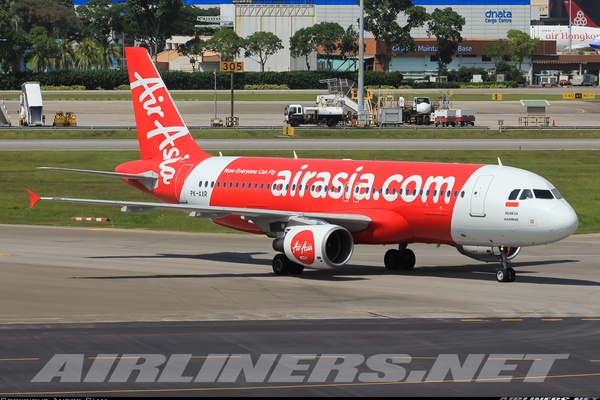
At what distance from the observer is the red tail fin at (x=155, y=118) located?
5284 cm

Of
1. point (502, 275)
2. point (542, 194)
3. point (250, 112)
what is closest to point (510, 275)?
point (502, 275)

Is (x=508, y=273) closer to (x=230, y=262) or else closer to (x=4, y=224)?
(x=230, y=262)

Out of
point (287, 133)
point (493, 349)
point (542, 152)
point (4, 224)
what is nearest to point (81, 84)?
point (287, 133)

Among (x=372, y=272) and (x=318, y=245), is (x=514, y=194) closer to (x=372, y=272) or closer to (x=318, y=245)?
(x=372, y=272)

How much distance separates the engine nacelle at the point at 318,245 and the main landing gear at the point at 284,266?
612 millimetres

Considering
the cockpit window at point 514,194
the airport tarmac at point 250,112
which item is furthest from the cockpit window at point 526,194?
the airport tarmac at point 250,112

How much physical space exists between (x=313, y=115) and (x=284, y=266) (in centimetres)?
9039

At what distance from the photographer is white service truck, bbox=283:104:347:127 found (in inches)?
5212

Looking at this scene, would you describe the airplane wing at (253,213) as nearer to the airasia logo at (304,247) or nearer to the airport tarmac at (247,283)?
the airasia logo at (304,247)

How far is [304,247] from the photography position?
4309cm

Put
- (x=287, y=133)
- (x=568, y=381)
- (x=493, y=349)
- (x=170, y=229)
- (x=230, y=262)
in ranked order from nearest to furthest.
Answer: (x=568, y=381) → (x=493, y=349) → (x=230, y=262) → (x=170, y=229) → (x=287, y=133)

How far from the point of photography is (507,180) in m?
42.9

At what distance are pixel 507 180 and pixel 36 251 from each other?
21.4 metres

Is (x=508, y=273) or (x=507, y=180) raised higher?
(x=507, y=180)
